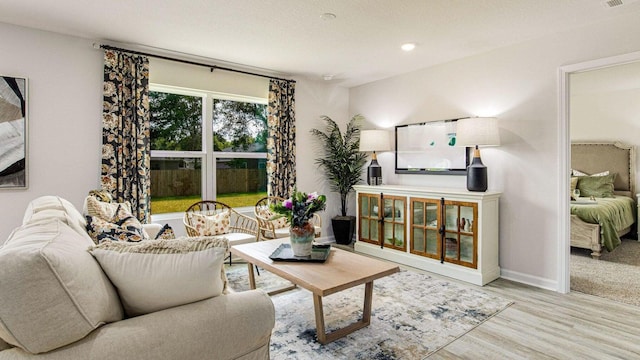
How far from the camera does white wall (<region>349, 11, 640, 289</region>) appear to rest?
3.30 metres

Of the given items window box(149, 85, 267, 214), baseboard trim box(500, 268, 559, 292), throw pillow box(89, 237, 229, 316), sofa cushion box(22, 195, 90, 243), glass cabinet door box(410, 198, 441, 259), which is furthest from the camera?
window box(149, 85, 267, 214)

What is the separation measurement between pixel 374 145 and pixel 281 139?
4.26 feet

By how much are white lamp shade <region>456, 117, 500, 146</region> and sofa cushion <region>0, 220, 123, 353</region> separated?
350cm

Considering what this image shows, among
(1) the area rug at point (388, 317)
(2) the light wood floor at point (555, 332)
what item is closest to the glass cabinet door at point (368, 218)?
(1) the area rug at point (388, 317)

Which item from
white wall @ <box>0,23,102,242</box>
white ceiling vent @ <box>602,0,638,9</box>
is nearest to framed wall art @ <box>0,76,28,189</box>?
white wall @ <box>0,23,102,242</box>

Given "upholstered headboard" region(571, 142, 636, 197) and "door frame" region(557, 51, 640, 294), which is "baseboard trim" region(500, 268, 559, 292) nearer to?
"door frame" region(557, 51, 640, 294)

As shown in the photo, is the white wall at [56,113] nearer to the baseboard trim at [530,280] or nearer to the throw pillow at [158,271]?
the throw pillow at [158,271]

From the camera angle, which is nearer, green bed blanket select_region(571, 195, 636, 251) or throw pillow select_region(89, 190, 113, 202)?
throw pillow select_region(89, 190, 113, 202)

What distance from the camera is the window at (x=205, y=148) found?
4.18 m

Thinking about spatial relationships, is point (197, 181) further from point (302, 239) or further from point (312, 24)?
point (312, 24)

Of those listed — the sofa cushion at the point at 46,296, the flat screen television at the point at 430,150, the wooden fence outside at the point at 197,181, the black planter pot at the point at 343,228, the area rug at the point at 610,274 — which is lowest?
the area rug at the point at 610,274

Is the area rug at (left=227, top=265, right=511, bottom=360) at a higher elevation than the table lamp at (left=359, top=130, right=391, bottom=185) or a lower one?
lower

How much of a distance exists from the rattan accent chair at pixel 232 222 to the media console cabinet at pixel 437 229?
162 cm

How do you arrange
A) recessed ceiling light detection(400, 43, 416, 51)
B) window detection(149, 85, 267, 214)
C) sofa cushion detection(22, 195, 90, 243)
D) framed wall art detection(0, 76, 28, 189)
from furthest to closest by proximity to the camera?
window detection(149, 85, 267, 214) → recessed ceiling light detection(400, 43, 416, 51) → framed wall art detection(0, 76, 28, 189) → sofa cushion detection(22, 195, 90, 243)
